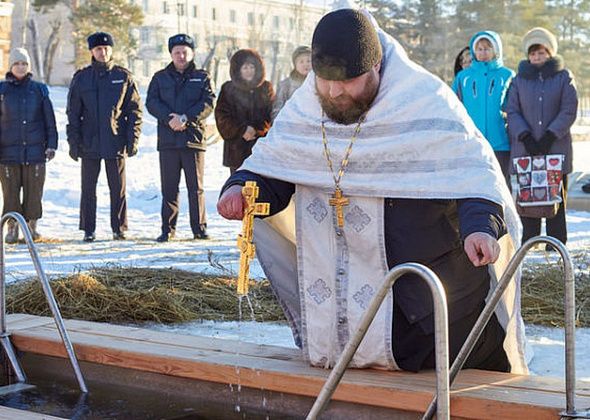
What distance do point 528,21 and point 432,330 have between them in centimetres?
4013

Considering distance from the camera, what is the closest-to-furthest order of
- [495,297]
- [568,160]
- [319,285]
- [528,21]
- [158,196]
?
[495,297]
[319,285]
[568,160]
[158,196]
[528,21]

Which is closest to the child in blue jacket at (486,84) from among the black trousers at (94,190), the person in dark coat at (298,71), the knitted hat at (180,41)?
the person in dark coat at (298,71)

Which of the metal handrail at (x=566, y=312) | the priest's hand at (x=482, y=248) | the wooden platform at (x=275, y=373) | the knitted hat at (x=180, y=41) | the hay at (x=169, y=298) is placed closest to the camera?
the metal handrail at (x=566, y=312)

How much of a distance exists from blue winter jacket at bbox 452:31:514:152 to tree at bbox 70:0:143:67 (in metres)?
29.5

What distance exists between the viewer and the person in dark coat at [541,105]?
9.16 metres

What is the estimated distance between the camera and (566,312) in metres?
3.39

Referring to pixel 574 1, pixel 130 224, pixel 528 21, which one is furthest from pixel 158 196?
pixel 574 1

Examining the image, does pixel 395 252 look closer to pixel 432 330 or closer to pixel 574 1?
pixel 432 330

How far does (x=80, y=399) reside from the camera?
16.0ft

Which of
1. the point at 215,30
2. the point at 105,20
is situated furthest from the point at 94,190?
the point at 215,30

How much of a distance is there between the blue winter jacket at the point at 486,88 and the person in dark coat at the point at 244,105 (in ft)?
6.26

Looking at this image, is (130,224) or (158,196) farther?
(158,196)

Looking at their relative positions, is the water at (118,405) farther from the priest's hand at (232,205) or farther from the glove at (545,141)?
the glove at (545,141)

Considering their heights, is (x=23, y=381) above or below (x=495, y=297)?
below
